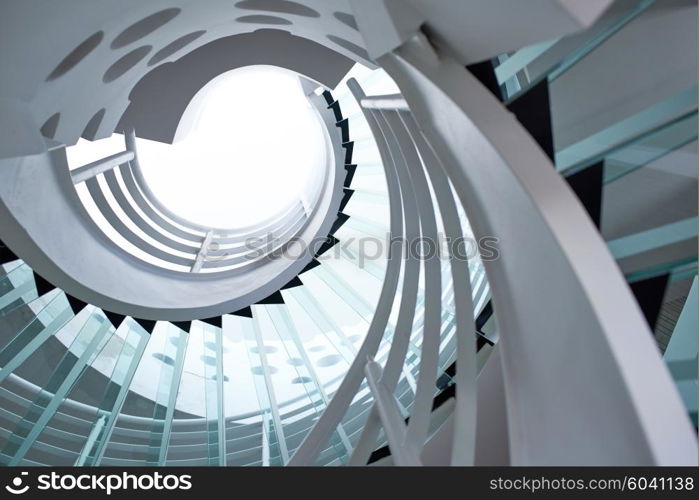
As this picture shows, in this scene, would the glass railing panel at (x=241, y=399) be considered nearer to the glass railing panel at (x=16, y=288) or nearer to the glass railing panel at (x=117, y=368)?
the glass railing panel at (x=117, y=368)

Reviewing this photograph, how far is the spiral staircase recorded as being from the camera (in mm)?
2805

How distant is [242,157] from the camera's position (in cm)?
2177

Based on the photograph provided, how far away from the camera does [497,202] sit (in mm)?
3516

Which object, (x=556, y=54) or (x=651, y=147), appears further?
(x=556, y=54)

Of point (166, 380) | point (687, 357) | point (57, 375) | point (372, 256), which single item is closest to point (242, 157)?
point (372, 256)

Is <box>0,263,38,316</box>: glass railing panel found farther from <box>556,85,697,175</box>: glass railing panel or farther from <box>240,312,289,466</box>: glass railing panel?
<box>556,85,697,175</box>: glass railing panel

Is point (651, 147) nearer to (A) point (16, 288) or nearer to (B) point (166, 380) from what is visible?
(A) point (16, 288)

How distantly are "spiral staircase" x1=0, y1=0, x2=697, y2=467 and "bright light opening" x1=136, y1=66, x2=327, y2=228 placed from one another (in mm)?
1726

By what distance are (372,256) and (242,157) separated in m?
11.0

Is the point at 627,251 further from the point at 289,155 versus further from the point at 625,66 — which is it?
the point at 289,155

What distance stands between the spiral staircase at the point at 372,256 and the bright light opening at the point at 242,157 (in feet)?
5.66

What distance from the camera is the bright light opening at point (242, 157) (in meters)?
15.8
